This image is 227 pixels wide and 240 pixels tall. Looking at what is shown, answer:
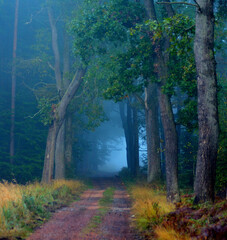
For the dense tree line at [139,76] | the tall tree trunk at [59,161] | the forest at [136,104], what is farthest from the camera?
the tall tree trunk at [59,161]

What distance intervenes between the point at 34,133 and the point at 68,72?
7.60 meters

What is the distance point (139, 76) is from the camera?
1711 cm

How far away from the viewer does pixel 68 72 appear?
2339 cm

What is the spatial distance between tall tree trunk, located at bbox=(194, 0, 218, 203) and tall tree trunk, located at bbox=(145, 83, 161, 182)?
10791 mm

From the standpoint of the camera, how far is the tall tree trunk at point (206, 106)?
9242 millimetres

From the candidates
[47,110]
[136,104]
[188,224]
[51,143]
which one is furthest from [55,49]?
[188,224]

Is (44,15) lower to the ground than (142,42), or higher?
higher

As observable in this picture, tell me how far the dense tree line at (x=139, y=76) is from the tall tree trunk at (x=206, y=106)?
0.03m

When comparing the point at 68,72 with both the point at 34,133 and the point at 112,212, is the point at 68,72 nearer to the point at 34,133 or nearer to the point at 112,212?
the point at 34,133

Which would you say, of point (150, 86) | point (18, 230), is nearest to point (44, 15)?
point (150, 86)

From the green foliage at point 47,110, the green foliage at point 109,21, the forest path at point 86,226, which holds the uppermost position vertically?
the green foliage at point 109,21

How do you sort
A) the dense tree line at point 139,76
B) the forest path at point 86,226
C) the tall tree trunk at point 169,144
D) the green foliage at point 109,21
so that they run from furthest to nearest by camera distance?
the green foliage at point 109,21
the tall tree trunk at point 169,144
the dense tree line at point 139,76
the forest path at point 86,226

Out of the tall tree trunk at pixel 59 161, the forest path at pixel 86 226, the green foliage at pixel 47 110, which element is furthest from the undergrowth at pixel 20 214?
the tall tree trunk at pixel 59 161

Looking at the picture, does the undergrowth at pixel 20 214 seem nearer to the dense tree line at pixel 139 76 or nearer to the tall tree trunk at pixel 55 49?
the dense tree line at pixel 139 76
